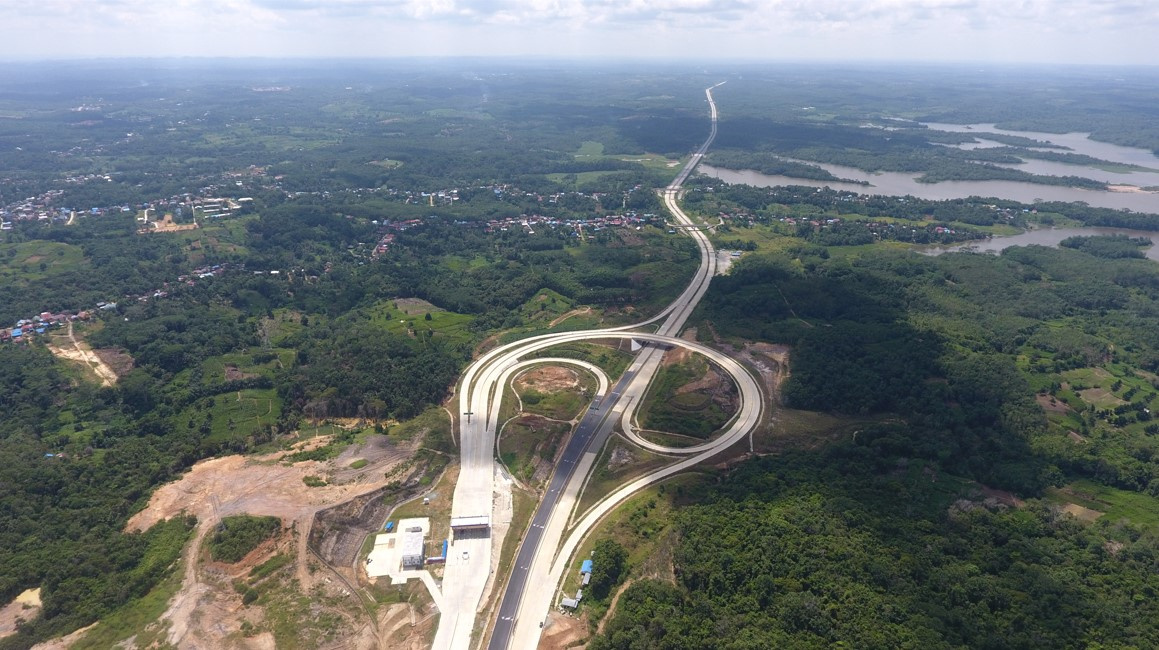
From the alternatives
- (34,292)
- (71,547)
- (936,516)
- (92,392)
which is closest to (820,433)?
(936,516)

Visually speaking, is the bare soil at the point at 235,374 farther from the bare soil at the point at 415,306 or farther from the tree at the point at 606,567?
the tree at the point at 606,567

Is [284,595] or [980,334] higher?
[980,334]

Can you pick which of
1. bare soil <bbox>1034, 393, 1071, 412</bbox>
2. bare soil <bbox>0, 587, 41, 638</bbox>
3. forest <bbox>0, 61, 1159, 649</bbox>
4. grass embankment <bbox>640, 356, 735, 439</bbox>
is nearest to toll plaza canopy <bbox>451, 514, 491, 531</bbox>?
forest <bbox>0, 61, 1159, 649</bbox>

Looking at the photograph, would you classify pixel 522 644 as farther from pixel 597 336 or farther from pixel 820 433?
pixel 597 336

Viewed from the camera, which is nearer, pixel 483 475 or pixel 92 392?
pixel 483 475

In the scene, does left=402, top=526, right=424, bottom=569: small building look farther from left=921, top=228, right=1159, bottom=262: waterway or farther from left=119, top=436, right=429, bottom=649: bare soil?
left=921, top=228, right=1159, bottom=262: waterway

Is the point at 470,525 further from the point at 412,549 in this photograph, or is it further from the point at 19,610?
the point at 19,610
